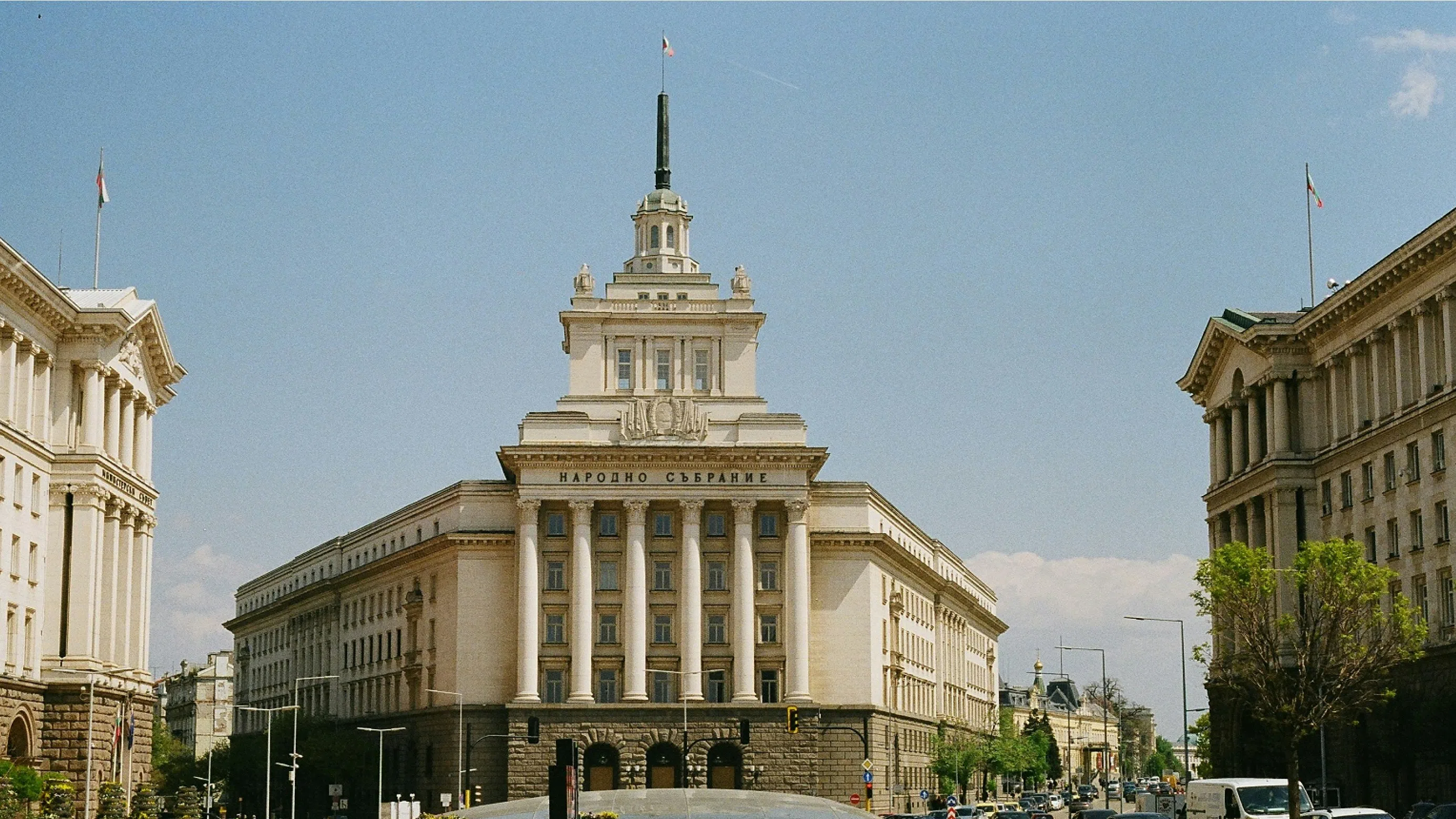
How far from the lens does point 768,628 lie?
5084 inches

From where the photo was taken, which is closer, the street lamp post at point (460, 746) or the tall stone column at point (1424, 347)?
the tall stone column at point (1424, 347)

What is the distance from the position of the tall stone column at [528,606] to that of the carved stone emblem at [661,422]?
769cm

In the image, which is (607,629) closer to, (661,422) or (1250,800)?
(661,422)

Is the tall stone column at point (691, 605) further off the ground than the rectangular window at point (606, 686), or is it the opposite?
the tall stone column at point (691, 605)

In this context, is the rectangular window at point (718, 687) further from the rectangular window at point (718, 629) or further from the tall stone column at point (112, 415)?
the tall stone column at point (112, 415)

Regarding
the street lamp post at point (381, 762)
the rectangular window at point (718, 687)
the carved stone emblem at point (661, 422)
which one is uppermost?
the carved stone emblem at point (661, 422)

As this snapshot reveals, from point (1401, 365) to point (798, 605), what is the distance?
48.6 meters

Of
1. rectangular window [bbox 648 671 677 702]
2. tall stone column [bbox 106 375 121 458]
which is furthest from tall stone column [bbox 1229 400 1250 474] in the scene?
tall stone column [bbox 106 375 121 458]

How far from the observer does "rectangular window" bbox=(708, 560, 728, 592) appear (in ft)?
425

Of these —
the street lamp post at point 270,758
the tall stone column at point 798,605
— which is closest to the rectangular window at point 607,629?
the tall stone column at point 798,605

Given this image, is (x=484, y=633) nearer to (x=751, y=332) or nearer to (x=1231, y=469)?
(x=751, y=332)

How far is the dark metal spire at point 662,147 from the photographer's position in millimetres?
151375

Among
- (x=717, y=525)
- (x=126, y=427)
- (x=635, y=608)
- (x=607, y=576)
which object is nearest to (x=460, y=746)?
(x=635, y=608)

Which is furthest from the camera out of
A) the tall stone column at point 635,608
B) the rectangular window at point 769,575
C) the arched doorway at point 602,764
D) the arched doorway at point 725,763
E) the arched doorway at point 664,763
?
the rectangular window at point 769,575
